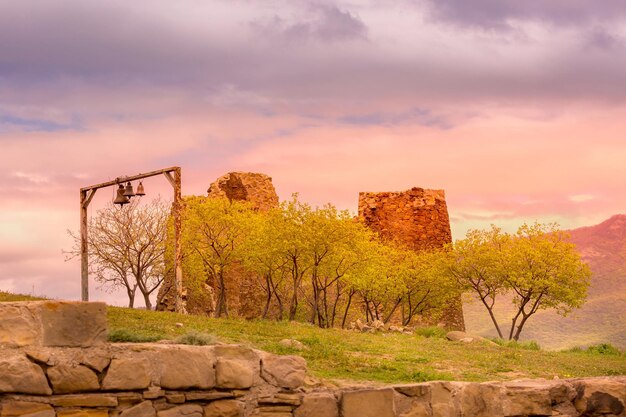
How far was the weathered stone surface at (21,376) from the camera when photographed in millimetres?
6535

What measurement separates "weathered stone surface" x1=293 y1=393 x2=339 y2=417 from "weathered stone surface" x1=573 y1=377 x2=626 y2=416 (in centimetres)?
295

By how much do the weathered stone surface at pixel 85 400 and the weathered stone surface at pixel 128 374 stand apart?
0.29 feet

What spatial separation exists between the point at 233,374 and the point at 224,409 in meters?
0.32

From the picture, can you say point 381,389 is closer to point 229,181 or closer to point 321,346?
point 321,346

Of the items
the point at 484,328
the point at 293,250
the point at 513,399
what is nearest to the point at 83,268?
the point at 293,250

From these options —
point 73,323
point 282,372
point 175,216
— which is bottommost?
point 282,372

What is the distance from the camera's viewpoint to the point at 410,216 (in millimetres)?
51938

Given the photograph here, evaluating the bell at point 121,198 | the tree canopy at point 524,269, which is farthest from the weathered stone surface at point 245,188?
the bell at point 121,198

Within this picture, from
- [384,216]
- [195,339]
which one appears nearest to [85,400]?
[195,339]

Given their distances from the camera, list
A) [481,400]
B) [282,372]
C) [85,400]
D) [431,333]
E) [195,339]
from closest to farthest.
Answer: [85,400], [282,372], [195,339], [481,400], [431,333]

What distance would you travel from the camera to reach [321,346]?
19.5 metres

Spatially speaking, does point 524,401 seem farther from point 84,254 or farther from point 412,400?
point 84,254

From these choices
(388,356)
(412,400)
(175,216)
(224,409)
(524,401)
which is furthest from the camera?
(175,216)

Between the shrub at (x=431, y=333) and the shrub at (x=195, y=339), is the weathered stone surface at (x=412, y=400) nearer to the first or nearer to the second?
the shrub at (x=195, y=339)
